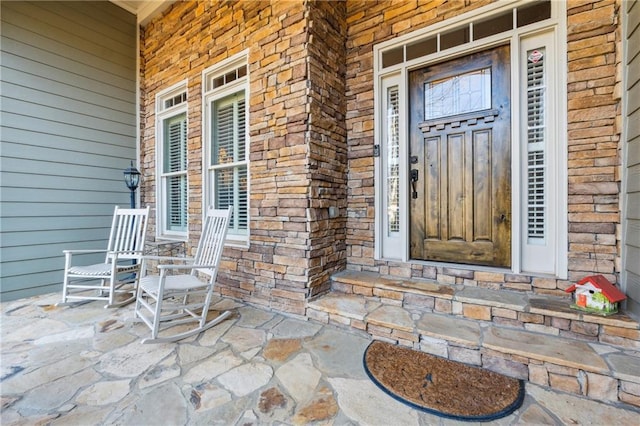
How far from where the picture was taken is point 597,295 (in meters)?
1.83

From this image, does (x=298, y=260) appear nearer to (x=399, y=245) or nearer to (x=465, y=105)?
(x=399, y=245)

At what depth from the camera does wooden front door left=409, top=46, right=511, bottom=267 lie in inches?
94.2

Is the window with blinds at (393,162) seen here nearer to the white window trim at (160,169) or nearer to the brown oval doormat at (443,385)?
the brown oval doormat at (443,385)

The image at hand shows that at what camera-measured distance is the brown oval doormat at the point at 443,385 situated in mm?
1440

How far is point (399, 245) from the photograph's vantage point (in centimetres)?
284

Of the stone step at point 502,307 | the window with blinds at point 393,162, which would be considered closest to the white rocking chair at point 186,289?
the stone step at point 502,307

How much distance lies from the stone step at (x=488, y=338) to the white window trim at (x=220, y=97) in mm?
1167

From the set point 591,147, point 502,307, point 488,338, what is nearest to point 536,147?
point 591,147

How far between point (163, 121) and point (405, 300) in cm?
394

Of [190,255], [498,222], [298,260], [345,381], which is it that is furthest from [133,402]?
[498,222]

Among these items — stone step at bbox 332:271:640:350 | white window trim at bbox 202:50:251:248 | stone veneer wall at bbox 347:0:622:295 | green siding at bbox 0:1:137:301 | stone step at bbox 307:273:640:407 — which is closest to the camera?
stone step at bbox 307:273:640:407

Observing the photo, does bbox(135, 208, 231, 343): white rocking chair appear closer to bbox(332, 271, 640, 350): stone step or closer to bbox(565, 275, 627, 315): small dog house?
bbox(332, 271, 640, 350): stone step

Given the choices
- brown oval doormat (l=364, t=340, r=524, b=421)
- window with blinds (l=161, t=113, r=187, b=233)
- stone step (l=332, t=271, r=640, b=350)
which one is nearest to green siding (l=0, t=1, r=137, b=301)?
window with blinds (l=161, t=113, r=187, b=233)

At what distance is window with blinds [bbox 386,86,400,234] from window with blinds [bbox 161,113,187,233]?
2.67 m
